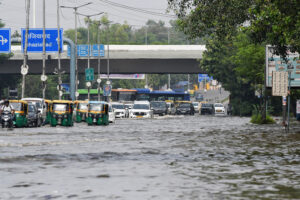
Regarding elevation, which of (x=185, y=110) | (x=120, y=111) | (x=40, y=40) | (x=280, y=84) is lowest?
(x=185, y=110)

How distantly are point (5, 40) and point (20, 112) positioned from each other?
68.7 feet

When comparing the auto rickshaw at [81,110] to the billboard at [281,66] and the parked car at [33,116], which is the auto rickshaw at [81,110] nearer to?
the parked car at [33,116]

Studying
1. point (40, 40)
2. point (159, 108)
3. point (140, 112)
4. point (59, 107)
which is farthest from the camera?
point (159, 108)

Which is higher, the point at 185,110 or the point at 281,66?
the point at 281,66

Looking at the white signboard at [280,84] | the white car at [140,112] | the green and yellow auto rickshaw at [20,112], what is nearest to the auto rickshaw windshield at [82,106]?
the green and yellow auto rickshaw at [20,112]

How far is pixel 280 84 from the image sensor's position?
146 ft

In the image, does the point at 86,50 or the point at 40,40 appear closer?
the point at 40,40

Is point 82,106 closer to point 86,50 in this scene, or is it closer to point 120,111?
point 120,111

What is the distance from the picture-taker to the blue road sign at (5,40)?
61.8m

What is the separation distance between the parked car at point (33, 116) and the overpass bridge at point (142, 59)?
137 feet

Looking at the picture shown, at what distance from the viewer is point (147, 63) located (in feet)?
292

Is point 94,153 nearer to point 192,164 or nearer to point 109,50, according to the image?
point 192,164

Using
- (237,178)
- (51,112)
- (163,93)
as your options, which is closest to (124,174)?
(237,178)

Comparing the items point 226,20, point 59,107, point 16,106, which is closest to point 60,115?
point 59,107
